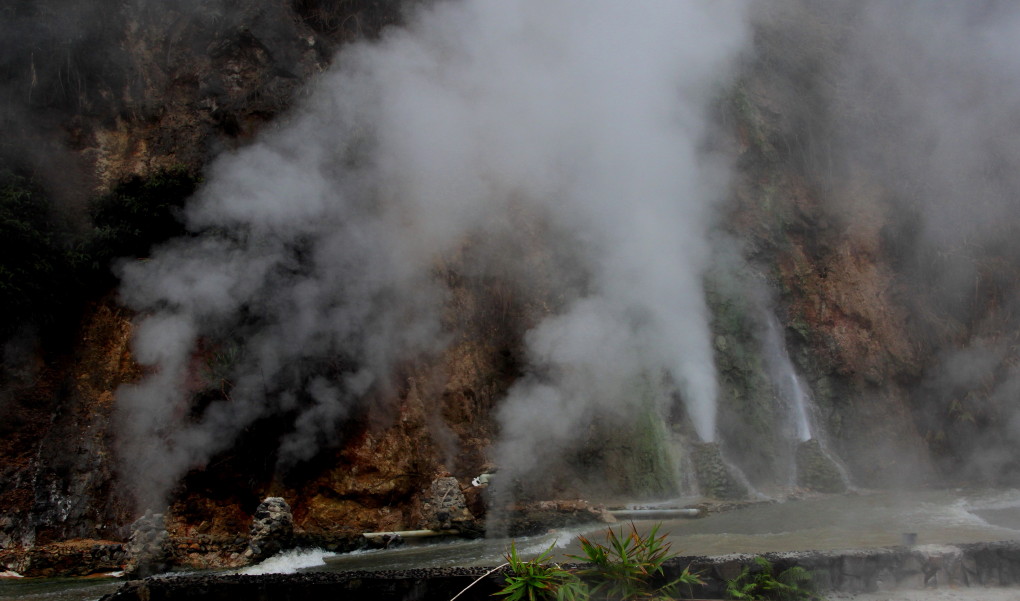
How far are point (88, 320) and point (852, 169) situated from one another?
14.5 metres

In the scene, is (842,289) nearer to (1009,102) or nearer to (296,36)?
(1009,102)

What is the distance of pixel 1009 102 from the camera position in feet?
48.6

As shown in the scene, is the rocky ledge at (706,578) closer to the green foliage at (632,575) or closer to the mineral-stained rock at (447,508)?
the green foliage at (632,575)

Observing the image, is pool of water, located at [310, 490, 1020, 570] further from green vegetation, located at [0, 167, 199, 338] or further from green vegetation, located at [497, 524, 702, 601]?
green vegetation, located at [0, 167, 199, 338]

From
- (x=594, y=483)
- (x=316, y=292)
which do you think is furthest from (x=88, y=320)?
(x=594, y=483)

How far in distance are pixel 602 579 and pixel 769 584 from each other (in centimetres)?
103

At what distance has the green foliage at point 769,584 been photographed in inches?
156

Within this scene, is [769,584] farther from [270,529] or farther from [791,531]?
[270,529]

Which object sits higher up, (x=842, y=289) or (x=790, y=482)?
(x=842, y=289)

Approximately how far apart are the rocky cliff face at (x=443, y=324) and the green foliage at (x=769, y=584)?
15.2 ft

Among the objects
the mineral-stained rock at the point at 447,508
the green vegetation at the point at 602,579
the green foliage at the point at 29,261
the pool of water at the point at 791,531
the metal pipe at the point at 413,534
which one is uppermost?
the green foliage at the point at 29,261

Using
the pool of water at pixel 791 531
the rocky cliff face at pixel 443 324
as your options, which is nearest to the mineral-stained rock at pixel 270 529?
the rocky cliff face at pixel 443 324

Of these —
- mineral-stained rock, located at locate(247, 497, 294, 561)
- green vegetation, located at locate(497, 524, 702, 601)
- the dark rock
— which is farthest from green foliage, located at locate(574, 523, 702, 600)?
the dark rock

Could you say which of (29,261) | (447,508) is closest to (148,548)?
(447,508)
